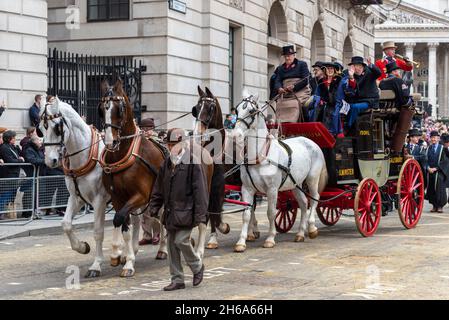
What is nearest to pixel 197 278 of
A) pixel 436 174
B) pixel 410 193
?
pixel 410 193

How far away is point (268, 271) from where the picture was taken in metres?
10.1

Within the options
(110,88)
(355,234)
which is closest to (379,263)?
(355,234)

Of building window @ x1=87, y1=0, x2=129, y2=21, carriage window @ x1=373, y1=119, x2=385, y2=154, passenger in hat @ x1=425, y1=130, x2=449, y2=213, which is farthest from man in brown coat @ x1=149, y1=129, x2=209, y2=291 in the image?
building window @ x1=87, y1=0, x2=129, y2=21

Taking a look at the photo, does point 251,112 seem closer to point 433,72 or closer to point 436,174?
point 436,174

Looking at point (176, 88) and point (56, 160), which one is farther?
point (176, 88)

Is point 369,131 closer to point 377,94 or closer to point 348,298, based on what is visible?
point 377,94

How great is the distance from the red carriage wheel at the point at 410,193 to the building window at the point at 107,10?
37.8ft

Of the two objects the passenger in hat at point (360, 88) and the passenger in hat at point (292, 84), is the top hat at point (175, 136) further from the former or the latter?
the passenger in hat at point (360, 88)

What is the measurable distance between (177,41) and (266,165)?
38.4 ft

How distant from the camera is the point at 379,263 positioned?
1068 cm

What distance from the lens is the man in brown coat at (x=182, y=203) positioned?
8836 millimetres

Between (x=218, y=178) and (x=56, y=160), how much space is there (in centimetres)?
227

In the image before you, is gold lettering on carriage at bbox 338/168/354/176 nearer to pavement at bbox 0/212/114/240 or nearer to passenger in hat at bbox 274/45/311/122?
passenger in hat at bbox 274/45/311/122

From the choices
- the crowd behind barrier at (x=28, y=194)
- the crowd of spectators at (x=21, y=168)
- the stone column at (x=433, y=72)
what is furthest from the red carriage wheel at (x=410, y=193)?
the stone column at (x=433, y=72)
